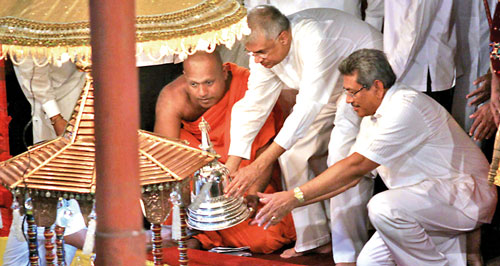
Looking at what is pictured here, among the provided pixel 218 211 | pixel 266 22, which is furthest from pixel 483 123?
pixel 218 211

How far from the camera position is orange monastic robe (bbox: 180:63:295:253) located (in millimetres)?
3795

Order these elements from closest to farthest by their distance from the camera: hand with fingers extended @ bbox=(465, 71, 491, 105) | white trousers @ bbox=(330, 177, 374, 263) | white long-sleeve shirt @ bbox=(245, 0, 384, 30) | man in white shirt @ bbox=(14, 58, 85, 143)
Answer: hand with fingers extended @ bbox=(465, 71, 491, 105)
white trousers @ bbox=(330, 177, 374, 263)
white long-sleeve shirt @ bbox=(245, 0, 384, 30)
man in white shirt @ bbox=(14, 58, 85, 143)

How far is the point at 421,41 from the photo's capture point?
3.79 metres

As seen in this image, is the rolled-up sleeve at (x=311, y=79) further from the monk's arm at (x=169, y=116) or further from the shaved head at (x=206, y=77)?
the monk's arm at (x=169, y=116)

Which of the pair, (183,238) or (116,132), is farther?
(183,238)

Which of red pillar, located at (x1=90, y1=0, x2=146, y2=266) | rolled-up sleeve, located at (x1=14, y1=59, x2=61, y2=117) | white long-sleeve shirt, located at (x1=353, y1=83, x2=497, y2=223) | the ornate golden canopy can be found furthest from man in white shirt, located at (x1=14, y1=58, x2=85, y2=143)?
red pillar, located at (x1=90, y1=0, x2=146, y2=266)

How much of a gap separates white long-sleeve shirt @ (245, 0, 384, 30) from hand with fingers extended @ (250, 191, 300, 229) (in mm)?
1469

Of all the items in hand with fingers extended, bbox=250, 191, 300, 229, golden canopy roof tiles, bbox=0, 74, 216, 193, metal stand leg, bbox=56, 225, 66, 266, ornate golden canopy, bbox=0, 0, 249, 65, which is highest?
ornate golden canopy, bbox=0, 0, 249, 65

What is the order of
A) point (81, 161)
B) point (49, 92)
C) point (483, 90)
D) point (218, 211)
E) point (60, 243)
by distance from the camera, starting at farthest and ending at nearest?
point (49, 92) → point (483, 90) → point (218, 211) → point (60, 243) → point (81, 161)

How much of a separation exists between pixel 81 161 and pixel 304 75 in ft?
7.31

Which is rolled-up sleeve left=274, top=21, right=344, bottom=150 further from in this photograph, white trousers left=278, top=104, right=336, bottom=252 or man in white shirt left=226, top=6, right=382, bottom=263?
white trousers left=278, top=104, right=336, bottom=252

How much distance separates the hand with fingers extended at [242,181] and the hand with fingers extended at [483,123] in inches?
40.6

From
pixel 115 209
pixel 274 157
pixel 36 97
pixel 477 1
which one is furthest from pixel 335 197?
pixel 115 209

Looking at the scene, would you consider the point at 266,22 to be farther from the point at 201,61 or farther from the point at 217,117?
the point at 217,117
